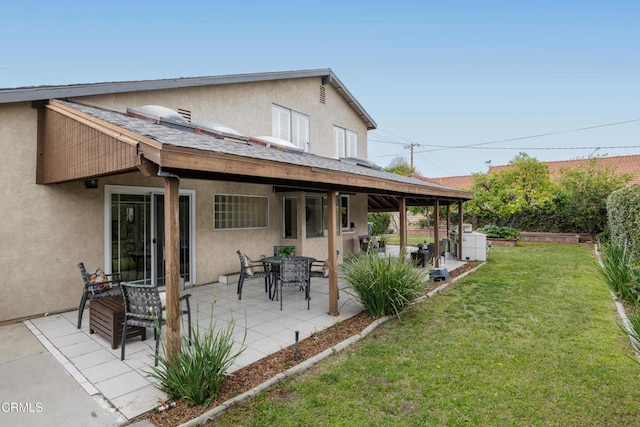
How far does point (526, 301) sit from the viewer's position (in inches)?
291

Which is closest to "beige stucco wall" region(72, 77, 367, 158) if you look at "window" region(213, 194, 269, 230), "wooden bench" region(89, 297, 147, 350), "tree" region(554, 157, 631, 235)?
"window" region(213, 194, 269, 230)

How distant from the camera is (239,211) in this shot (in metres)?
9.91

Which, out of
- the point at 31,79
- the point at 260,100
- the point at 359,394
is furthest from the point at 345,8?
the point at 31,79

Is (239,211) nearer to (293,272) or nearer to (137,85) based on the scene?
(293,272)

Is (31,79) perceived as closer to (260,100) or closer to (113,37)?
(113,37)

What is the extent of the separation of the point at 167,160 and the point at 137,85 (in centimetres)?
555

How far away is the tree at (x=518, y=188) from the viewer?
18.8 meters

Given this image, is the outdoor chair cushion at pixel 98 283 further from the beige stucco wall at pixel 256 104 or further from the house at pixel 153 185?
the beige stucco wall at pixel 256 104

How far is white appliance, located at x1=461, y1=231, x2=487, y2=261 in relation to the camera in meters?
13.1

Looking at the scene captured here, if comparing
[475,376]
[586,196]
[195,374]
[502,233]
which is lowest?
[475,376]

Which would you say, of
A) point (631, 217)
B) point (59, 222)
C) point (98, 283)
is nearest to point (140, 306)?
point (98, 283)

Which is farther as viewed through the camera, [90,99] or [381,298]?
[90,99]

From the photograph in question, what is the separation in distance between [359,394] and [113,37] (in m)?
24.0

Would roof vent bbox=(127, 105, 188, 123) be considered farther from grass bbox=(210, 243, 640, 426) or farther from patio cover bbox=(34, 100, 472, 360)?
grass bbox=(210, 243, 640, 426)
